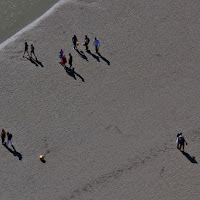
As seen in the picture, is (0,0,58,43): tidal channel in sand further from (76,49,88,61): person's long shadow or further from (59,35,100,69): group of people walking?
(76,49,88,61): person's long shadow

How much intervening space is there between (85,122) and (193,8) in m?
17.2

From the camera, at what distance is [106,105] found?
43.8 m

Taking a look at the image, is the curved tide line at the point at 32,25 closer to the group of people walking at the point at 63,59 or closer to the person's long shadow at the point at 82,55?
the group of people walking at the point at 63,59

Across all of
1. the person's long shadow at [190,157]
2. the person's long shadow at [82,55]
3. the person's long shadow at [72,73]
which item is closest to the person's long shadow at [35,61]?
the person's long shadow at [72,73]

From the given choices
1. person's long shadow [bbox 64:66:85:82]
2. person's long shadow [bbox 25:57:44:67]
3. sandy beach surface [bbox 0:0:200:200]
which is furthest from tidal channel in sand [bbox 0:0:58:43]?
person's long shadow [bbox 64:66:85:82]

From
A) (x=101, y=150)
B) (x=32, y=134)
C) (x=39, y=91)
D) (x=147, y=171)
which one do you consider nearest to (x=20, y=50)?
(x=39, y=91)

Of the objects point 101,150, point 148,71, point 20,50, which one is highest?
point 20,50

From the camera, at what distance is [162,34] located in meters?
50.0

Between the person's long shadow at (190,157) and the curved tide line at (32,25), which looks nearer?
the person's long shadow at (190,157)

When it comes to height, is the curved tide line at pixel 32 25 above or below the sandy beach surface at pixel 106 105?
above

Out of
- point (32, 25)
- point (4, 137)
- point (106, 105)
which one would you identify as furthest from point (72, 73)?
point (4, 137)

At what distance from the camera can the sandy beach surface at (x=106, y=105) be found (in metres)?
38.8

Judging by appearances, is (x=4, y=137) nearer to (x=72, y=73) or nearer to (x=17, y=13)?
(x=72, y=73)

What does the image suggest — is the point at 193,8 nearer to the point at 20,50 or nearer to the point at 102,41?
the point at 102,41
